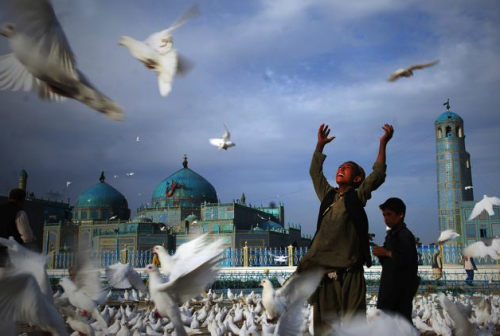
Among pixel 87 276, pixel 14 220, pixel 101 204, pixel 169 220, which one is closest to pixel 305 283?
pixel 87 276

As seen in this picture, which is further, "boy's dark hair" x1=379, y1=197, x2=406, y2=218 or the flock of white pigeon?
"boy's dark hair" x1=379, y1=197, x2=406, y2=218

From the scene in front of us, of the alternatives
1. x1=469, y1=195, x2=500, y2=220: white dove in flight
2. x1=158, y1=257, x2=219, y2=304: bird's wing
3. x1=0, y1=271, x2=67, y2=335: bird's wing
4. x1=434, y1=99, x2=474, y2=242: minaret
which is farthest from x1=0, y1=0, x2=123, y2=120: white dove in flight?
x1=434, y1=99, x2=474, y2=242: minaret

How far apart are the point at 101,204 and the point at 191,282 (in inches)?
1740

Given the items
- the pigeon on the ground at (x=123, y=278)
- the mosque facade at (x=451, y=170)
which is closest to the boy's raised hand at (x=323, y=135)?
the pigeon on the ground at (x=123, y=278)

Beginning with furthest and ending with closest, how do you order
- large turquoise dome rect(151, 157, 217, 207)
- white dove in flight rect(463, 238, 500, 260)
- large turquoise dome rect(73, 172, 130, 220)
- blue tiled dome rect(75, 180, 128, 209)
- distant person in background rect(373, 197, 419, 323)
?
1. blue tiled dome rect(75, 180, 128, 209)
2. large turquoise dome rect(73, 172, 130, 220)
3. large turquoise dome rect(151, 157, 217, 207)
4. white dove in flight rect(463, 238, 500, 260)
5. distant person in background rect(373, 197, 419, 323)

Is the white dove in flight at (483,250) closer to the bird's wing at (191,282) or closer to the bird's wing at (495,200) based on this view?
the bird's wing at (495,200)

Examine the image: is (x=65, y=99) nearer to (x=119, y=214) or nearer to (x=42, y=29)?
(x=42, y=29)

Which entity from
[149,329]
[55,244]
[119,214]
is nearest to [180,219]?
[119,214]

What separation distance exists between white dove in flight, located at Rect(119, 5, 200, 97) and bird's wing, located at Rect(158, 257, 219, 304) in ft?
4.48

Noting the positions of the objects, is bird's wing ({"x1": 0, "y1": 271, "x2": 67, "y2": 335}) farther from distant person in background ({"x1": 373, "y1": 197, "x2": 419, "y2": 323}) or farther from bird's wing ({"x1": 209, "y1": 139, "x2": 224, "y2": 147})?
bird's wing ({"x1": 209, "y1": 139, "x2": 224, "y2": 147})

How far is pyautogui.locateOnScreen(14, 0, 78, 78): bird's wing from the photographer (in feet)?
10.0

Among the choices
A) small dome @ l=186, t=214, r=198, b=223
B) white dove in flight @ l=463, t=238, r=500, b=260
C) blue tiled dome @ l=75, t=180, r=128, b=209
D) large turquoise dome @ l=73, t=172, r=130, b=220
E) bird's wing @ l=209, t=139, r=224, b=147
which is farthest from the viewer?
blue tiled dome @ l=75, t=180, r=128, b=209

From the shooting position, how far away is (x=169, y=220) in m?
43.3

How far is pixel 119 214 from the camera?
46.6 m
